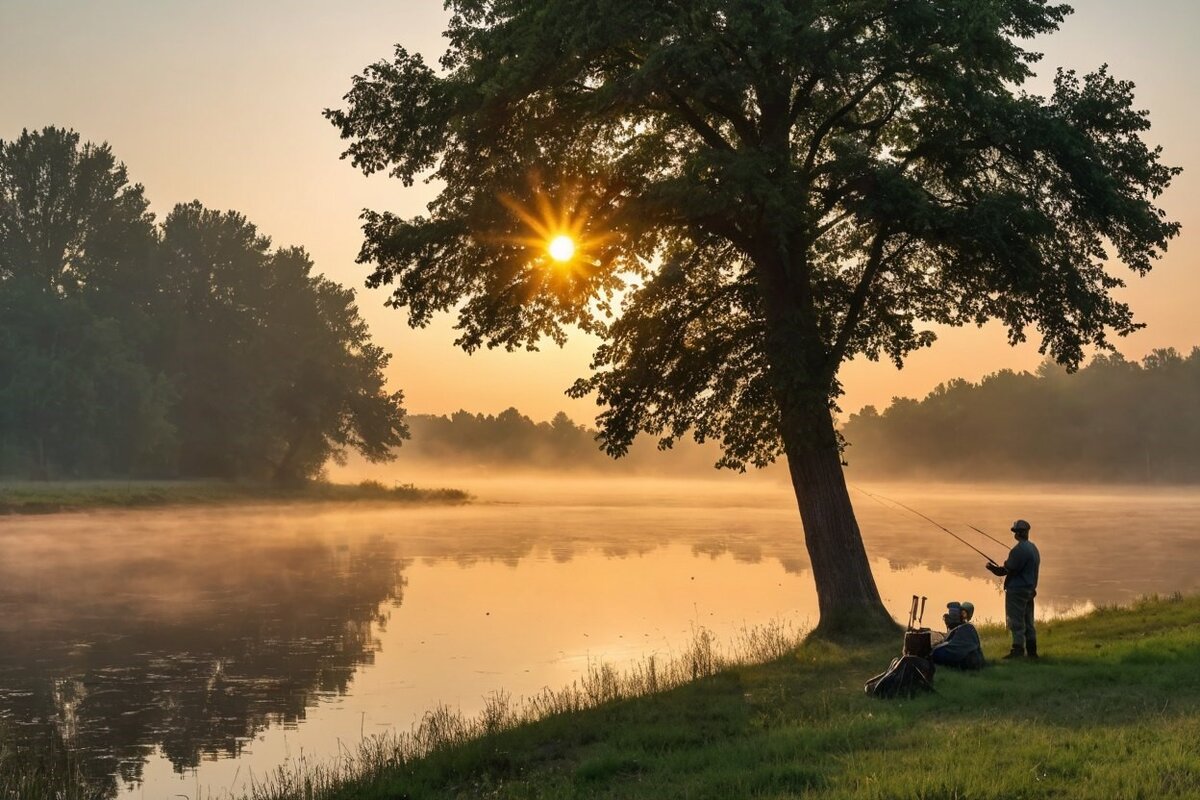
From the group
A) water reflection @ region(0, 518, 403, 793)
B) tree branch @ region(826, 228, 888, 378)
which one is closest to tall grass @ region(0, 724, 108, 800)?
water reflection @ region(0, 518, 403, 793)

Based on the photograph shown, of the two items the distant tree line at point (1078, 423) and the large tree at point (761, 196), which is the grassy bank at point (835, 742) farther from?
the distant tree line at point (1078, 423)

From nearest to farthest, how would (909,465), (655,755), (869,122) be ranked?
(655,755), (869,122), (909,465)

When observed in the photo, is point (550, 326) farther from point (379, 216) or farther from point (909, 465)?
point (909, 465)

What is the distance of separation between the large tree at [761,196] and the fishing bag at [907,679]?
21.6ft

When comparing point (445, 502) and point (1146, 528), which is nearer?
point (1146, 528)

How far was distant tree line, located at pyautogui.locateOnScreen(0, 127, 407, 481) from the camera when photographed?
68.1 metres

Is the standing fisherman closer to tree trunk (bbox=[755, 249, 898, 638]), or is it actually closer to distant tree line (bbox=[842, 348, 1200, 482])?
tree trunk (bbox=[755, 249, 898, 638])

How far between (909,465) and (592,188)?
165m

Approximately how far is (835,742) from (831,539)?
33.0 feet

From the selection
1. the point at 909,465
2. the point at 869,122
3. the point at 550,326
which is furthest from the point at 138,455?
the point at 909,465

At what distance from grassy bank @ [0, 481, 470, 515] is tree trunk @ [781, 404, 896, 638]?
46.9 meters

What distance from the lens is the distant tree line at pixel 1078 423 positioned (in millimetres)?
140500

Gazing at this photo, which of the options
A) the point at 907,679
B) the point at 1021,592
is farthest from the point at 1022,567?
the point at 907,679

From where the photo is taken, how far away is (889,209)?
18.4 meters
